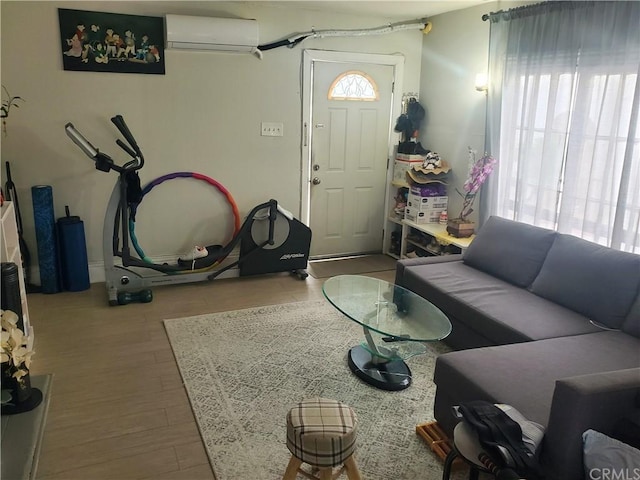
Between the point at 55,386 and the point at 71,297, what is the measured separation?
4.57ft

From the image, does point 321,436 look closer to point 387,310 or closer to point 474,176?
point 387,310

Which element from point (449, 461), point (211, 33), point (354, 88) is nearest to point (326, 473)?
point (449, 461)

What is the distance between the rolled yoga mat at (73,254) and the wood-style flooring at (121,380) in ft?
0.33

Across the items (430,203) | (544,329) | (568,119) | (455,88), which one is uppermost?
(455,88)

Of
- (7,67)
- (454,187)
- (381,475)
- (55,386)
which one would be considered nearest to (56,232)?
(7,67)

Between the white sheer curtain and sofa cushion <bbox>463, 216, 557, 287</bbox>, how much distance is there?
0.88ft

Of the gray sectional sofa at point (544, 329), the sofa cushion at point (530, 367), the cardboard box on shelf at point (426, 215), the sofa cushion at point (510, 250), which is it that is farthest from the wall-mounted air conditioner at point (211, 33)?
the sofa cushion at point (530, 367)

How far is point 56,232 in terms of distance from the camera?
13.1ft

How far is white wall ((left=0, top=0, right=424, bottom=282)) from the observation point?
150 inches

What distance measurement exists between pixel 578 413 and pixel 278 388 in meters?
1.57

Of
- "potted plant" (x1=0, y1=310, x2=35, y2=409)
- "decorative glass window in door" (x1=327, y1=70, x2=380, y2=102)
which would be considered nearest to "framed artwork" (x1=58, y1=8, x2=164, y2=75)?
"decorative glass window in door" (x1=327, y1=70, x2=380, y2=102)

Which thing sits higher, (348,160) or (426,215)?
(348,160)

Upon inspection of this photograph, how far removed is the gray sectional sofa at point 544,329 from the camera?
178 cm

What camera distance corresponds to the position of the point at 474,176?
13.2 feet
